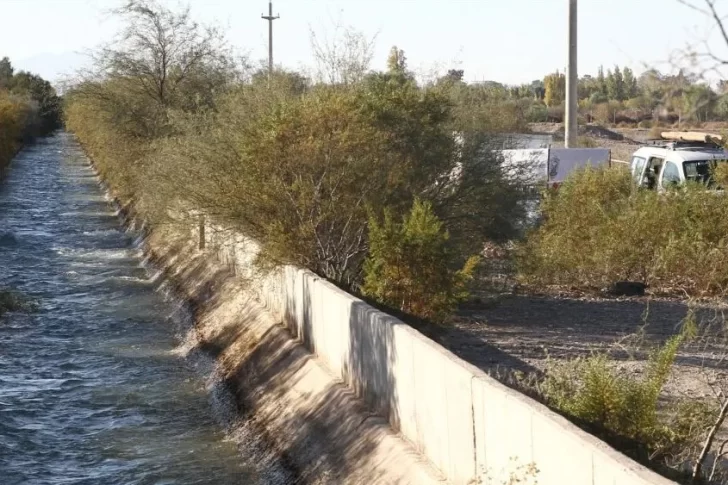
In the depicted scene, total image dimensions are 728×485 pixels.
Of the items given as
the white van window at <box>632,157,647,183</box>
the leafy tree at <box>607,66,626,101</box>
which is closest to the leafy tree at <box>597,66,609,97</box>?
the leafy tree at <box>607,66,626,101</box>

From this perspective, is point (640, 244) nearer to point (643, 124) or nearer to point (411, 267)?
point (411, 267)

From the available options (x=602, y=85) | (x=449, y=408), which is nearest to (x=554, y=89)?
(x=602, y=85)

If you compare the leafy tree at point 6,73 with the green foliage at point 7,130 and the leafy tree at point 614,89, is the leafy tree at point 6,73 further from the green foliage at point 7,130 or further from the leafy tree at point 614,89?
the leafy tree at point 614,89

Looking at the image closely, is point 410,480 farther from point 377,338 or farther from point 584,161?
point 584,161

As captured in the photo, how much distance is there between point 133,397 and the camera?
19500mm

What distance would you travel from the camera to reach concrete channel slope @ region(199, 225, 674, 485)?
8109 mm

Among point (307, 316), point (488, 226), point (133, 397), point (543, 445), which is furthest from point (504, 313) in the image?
point (543, 445)

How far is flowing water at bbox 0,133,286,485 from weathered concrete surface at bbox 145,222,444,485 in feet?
2.10

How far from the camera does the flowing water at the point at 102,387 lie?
52.0 feet

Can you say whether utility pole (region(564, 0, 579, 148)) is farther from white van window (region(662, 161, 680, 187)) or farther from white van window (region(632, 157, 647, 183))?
white van window (region(662, 161, 680, 187))

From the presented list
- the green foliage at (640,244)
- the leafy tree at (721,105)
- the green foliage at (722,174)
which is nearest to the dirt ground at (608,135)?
the green foliage at (640,244)

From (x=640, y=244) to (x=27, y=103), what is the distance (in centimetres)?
9884

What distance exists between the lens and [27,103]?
113688 mm

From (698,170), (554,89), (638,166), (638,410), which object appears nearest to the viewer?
(638,410)
